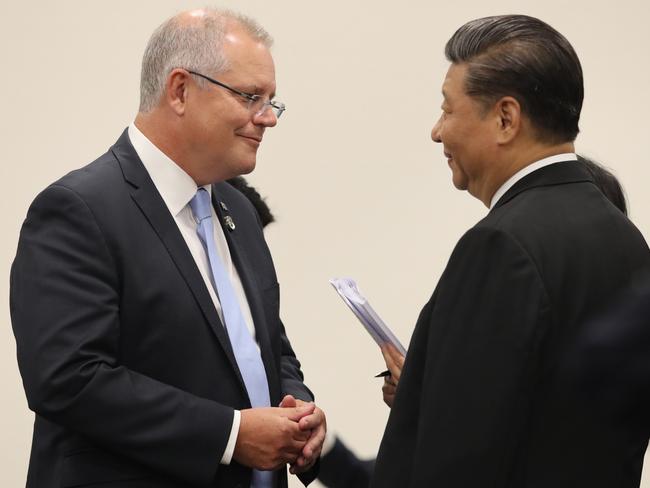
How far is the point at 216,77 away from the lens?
213 cm

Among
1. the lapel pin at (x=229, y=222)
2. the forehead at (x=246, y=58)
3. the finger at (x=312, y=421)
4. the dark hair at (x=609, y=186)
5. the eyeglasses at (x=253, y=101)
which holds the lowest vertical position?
the finger at (x=312, y=421)

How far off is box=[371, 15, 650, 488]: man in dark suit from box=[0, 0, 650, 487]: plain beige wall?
231 cm

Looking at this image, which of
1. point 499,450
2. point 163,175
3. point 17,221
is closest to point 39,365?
point 163,175

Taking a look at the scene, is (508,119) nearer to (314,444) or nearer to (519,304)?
(519,304)

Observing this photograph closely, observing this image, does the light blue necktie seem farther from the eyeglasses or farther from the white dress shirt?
the eyeglasses

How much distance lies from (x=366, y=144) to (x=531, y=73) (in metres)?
2.39

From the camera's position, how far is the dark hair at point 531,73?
5.44ft

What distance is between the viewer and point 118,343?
6.36 feet

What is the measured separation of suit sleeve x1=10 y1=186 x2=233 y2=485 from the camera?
1855mm

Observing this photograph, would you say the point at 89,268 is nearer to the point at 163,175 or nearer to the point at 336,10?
the point at 163,175

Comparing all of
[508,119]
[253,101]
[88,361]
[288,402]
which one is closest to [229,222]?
[253,101]

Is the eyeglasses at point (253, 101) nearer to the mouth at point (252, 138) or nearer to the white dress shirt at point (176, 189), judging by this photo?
the mouth at point (252, 138)

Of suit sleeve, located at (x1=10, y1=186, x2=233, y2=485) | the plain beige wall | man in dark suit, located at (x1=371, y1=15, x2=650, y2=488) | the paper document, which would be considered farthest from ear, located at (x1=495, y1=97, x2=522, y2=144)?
the plain beige wall

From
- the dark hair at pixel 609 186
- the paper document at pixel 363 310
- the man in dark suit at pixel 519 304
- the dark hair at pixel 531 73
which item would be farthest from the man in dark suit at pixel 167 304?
the dark hair at pixel 609 186
